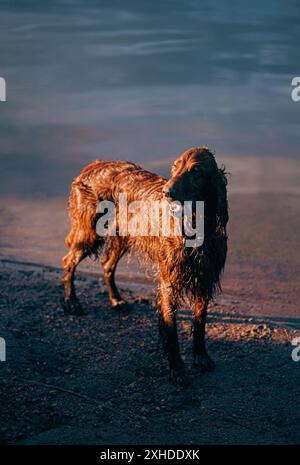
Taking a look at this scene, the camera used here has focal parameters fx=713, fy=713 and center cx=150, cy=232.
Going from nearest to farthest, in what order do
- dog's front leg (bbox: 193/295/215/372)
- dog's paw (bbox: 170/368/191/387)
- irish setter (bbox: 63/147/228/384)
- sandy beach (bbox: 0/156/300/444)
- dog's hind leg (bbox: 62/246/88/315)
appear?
sandy beach (bbox: 0/156/300/444)
irish setter (bbox: 63/147/228/384)
dog's paw (bbox: 170/368/191/387)
dog's front leg (bbox: 193/295/215/372)
dog's hind leg (bbox: 62/246/88/315)

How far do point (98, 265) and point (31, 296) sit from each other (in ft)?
4.95

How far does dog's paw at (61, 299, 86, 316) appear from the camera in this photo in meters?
7.97

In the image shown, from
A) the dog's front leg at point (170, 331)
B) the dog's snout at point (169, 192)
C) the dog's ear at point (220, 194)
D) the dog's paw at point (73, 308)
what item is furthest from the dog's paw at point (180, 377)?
the dog's paw at point (73, 308)

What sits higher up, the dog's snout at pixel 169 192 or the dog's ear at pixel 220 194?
the dog's ear at pixel 220 194

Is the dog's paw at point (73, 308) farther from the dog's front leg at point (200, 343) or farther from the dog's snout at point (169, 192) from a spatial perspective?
the dog's snout at point (169, 192)

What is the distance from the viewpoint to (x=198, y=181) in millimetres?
5809

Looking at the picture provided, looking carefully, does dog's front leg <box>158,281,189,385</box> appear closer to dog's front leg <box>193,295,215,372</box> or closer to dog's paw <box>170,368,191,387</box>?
dog's paw <box>170,368,191,387</box>

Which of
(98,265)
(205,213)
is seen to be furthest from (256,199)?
(205,213)

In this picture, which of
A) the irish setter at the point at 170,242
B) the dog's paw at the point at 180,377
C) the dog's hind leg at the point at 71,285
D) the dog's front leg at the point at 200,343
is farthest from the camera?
the dog's hind leg at the point at 71,285

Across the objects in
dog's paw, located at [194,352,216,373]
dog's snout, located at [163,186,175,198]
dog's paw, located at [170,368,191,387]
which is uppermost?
dog's snout, located at [163,186,175,198]

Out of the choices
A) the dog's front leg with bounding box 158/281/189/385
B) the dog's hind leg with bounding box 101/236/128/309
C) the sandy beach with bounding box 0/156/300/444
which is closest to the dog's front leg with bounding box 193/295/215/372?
the sandy beach with bounding box 0/156/300/444

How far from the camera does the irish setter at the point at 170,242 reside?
586cm

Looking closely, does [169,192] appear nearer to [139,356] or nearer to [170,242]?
[170,242]

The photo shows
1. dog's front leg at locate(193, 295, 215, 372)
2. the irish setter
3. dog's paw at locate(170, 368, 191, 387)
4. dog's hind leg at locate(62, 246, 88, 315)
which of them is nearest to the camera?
the irish setter
